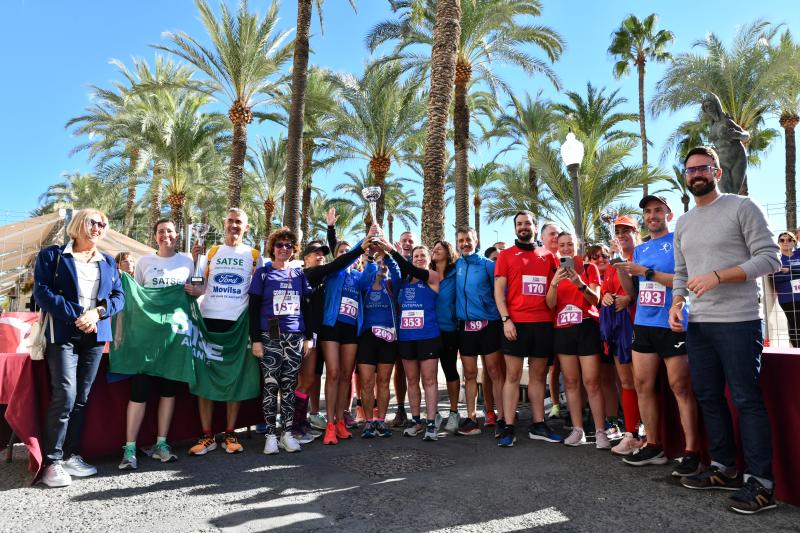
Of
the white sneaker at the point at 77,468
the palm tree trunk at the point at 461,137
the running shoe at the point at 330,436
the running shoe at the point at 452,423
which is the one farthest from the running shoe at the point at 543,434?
the palm tree trunk at the point at 461,137

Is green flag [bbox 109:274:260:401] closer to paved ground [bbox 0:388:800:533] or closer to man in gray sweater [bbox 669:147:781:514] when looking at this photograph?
paved ground [bbox 0:388:800:533]

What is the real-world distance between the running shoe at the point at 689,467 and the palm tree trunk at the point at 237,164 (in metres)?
15.8

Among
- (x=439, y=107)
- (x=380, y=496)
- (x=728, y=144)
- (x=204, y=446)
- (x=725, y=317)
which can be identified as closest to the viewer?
(x=725, y=317)

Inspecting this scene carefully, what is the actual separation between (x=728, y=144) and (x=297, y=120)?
1089 centimetres

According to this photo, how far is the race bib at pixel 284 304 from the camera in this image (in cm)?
529

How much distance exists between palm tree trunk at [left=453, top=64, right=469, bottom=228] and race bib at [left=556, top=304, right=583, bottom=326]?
1144 cm

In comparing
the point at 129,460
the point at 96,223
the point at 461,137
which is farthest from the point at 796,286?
the point at 461,137

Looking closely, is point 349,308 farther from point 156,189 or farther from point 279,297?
point 156,189

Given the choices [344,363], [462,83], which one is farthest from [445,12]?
[344,363]

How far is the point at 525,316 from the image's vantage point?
5535mm

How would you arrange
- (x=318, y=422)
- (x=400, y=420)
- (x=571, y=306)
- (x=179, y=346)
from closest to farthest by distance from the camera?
1. (x=179, y=346)
2. (x=571, y=306)
3. (x=318, y=422)
4. (x=400, y=420)

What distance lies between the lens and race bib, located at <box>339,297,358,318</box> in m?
5.75

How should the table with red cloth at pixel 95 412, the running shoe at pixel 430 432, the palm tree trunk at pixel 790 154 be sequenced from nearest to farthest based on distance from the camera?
the table with red cloth at pixel 95 412 → the running shoe at pixel 430 432 → the palm tree trunk at pixel 790 154

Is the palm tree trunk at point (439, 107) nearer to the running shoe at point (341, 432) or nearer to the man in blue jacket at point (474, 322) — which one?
the man in blue jacket at point (474, 322)
